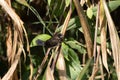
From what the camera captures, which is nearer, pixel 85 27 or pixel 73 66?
pixel 85 27

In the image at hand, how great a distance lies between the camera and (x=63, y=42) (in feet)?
3.20

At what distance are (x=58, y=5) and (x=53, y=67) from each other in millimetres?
Result: 199

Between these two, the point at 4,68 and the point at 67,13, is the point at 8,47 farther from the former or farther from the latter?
the point at 67,13

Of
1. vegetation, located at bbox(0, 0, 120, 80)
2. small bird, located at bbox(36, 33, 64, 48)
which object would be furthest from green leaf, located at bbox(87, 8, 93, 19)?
small bird, located at bbox(36, 33, 64, 48)

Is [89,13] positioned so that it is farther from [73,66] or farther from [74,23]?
[73,66]

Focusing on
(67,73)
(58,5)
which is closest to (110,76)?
(67,73)

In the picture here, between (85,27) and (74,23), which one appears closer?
(85,27)

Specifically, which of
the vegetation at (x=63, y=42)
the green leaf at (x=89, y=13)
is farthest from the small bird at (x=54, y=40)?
the green leaf at (x=89, y=13)

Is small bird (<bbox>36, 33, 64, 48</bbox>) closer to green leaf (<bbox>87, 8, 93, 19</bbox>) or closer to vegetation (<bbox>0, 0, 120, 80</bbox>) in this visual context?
vegetation (<bbox>0, 0, 120, 80</bbox>)

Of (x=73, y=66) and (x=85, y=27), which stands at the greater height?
(x=85, y=27)

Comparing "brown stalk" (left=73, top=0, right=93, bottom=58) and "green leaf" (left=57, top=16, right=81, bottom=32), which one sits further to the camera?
"green leaf" (left=57, top=16, right=81, bottom=32)

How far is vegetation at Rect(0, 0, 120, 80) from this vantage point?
901 mm

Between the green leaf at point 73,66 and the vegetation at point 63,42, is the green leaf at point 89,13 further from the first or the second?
the green leaf at point 73,66

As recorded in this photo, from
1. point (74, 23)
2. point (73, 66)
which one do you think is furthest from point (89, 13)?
point (73, 66)
